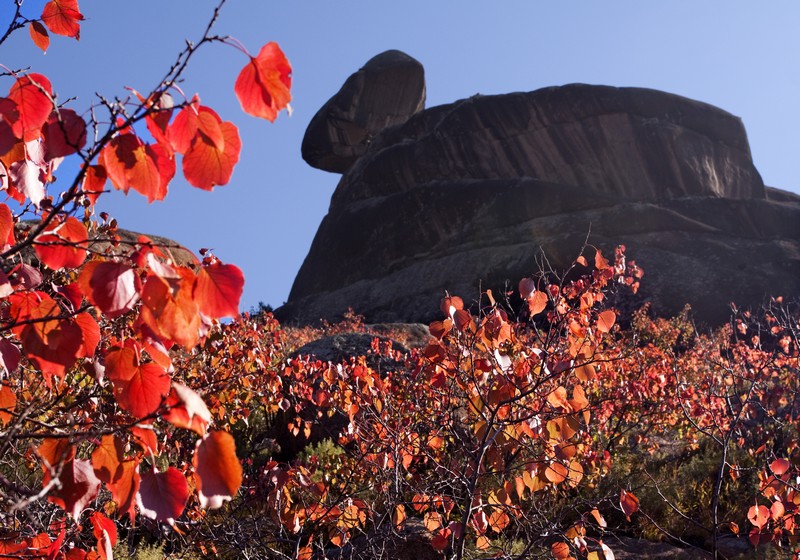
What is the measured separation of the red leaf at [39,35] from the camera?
2158 mm

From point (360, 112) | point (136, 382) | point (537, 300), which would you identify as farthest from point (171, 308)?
point (360, 112)

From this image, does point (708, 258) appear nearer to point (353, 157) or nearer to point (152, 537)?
point (152, 537)

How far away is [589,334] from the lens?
4.34 meters

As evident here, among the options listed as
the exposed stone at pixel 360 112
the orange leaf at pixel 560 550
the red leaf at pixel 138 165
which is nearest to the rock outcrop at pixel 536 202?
the exposed stone at pixel 360 112

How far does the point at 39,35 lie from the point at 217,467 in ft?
5.40

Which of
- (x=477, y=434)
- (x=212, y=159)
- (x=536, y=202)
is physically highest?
(x=536, y=202)

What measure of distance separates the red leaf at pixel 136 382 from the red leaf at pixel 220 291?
31 centimetres

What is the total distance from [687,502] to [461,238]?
1079 inches

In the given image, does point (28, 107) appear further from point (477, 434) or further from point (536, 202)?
point (536, 202)

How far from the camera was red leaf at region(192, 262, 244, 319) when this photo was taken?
1.32 metres

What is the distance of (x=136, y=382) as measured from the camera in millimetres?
1539

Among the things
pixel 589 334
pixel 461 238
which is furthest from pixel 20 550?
pixel 461 238

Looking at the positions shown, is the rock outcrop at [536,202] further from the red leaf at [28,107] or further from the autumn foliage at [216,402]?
the red leaf at [28,107]

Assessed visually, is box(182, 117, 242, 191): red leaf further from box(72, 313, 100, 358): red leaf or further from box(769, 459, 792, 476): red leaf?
box(769, 459, 792, 476): red leaf
